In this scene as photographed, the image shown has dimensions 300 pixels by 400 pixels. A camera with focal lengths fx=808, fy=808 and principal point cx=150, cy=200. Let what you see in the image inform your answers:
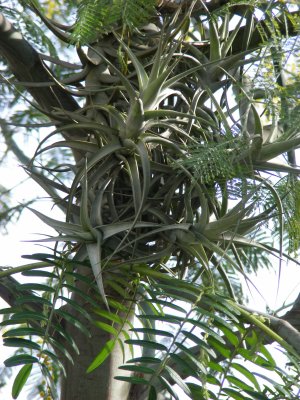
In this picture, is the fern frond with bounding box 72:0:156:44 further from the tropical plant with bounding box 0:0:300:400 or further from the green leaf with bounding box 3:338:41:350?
the green leaf with bounding box 3:338:41:350

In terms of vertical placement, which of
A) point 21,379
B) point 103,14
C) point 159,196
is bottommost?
point 21,379

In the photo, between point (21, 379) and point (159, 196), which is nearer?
point (21, 379)

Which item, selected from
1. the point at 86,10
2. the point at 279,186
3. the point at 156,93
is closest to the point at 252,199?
the point at 279,186

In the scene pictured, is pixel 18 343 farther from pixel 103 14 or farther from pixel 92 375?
pixel 103 14

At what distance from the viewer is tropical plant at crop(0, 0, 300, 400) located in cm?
78

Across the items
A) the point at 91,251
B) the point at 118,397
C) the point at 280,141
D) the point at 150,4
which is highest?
the point at 150,4

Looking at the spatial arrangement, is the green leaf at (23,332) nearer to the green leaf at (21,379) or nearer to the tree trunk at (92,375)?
the green leaf at (21,379)

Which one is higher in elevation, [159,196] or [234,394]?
[159,196]

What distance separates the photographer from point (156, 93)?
827 mm

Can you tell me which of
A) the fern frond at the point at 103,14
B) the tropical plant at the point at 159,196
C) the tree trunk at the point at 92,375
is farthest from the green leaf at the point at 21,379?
the fern frond at the point at 103,14

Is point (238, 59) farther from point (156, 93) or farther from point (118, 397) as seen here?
point (118, 397)

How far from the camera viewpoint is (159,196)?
90 centimetres

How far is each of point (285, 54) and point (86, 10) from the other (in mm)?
198

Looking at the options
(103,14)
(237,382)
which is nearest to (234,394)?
(237,382)
